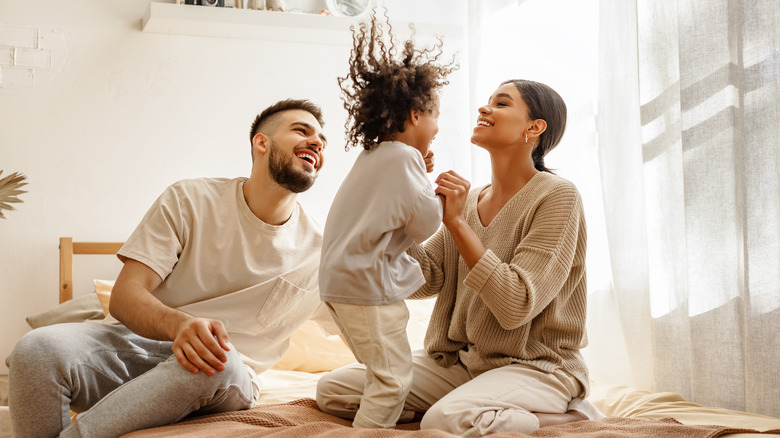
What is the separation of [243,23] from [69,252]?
1.21 m

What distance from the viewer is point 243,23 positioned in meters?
3.11

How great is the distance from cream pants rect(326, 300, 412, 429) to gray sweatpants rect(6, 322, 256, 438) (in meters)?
0.28

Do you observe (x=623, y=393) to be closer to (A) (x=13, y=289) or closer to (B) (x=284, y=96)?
(B) (x=284, y=96)

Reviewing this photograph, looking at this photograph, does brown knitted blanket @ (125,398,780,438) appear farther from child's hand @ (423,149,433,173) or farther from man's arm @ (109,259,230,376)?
child's hand @ (423,149,433,173)

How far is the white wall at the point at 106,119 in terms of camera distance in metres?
2.98

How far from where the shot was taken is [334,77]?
340 centimetres

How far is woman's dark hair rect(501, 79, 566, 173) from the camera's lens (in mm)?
1823

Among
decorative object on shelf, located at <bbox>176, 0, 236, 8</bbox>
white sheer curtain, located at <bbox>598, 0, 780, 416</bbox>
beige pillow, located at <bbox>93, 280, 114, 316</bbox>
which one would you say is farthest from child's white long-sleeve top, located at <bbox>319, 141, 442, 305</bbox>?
decorative object on shelf, located at <bbox>176, 0, 236, 8</bbox>

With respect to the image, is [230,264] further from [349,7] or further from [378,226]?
[349,7]

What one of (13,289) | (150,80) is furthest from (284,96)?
(13,289)

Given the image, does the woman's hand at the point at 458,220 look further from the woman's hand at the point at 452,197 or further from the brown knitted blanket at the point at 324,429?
the brown knitted blanket at the point at 324,429

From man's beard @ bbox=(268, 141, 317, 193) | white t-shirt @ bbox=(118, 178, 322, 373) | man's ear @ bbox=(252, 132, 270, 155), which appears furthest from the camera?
man's ear @ bbox=(252, 132, 270, 155)

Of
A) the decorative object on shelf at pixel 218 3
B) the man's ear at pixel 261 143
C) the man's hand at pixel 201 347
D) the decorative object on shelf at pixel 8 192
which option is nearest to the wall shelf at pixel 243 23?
the decorative object on shelf at pixel 218 3

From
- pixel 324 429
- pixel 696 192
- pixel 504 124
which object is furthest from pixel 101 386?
pixel 696 192
